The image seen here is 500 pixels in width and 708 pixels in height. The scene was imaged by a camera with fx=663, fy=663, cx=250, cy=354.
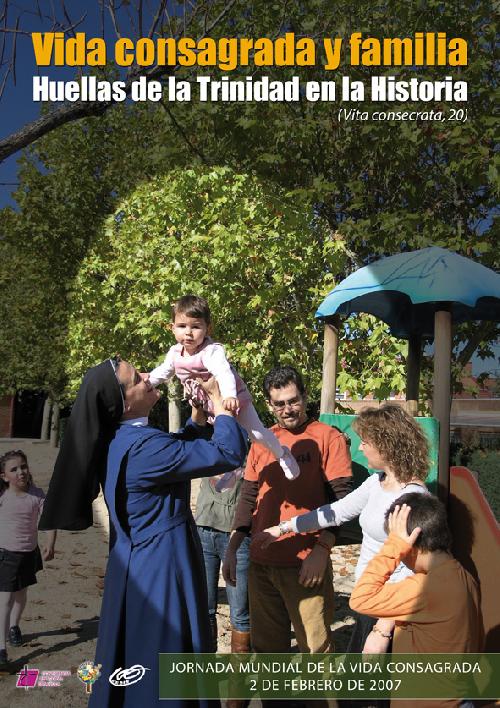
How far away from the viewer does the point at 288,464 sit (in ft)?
11.7

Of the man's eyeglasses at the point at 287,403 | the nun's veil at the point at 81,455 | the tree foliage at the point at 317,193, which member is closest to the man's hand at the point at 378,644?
the man's eyeglasses at the point at 287,403

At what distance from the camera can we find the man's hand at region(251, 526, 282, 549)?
3.50 meters

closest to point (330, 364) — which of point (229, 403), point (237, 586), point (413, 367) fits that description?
point (413, 367)

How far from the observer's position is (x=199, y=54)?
469 cm

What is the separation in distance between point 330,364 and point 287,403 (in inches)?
91.4

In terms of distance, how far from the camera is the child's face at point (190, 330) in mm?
3691

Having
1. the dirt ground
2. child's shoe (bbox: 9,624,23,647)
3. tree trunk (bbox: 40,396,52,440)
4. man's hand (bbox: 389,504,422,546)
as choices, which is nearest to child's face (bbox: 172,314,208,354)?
man's hand (bbox: 389,504,422,546)

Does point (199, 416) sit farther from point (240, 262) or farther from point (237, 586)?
point (240, 262)

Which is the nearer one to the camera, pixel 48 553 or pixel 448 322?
pixel 448 322

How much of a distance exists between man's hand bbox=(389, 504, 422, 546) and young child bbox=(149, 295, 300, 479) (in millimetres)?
826

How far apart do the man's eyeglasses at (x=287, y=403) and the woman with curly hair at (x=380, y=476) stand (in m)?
0.45

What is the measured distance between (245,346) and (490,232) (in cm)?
456

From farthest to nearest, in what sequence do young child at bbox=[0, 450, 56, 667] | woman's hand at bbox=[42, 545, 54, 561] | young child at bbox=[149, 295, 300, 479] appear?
woman's hand at bbox=[42, 545, 54, 561] < young child at bbox=[0, 450, 56, 667] < young child at bbox=[149, 295, 300, 479]

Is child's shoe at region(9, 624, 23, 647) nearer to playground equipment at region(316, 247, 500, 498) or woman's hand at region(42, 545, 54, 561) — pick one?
woman's hand at region(42, 545, 54, 561)
